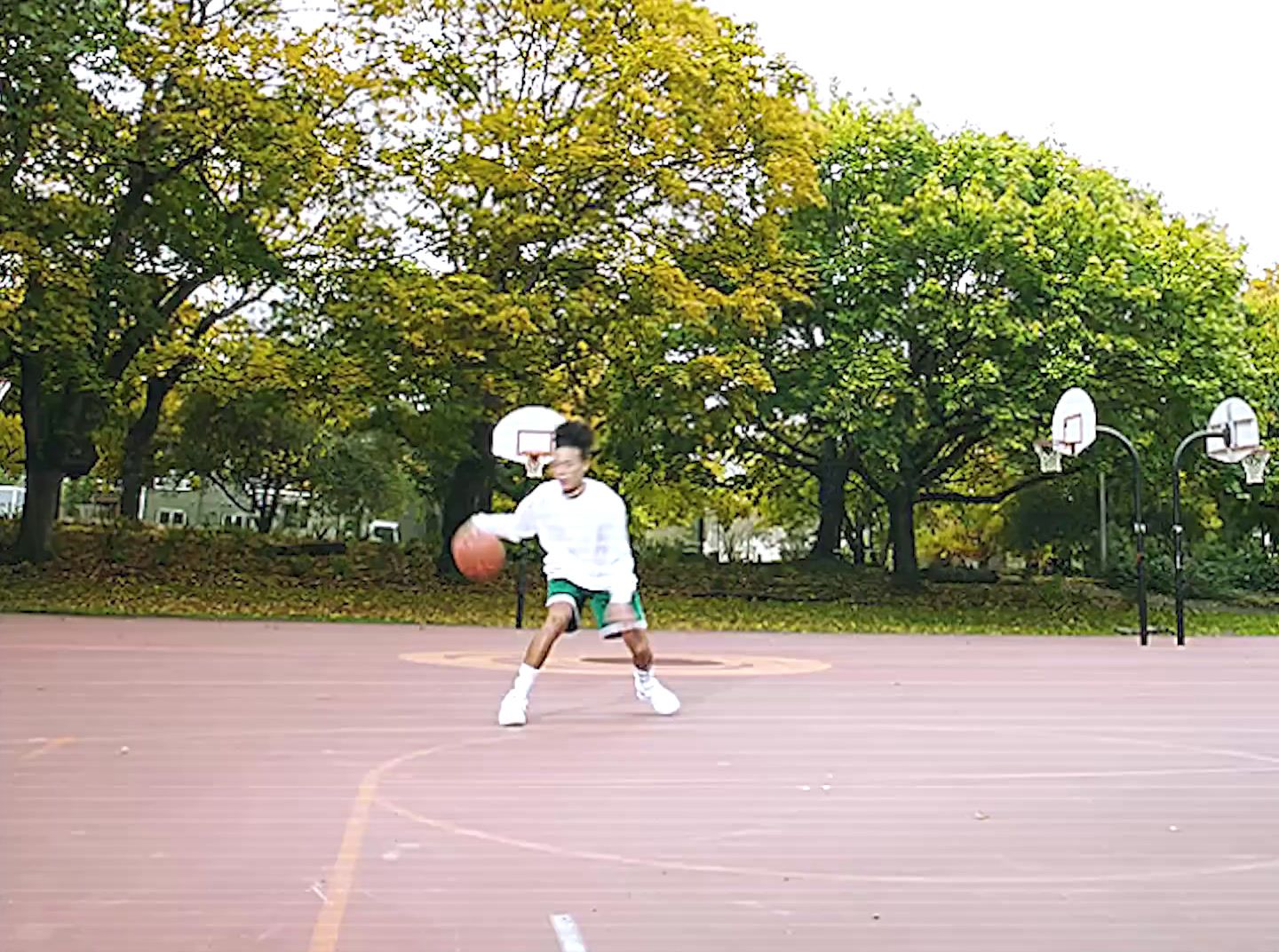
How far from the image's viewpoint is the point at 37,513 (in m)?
23.5

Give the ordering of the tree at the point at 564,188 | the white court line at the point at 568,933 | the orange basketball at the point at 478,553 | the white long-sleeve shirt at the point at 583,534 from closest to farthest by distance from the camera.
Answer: the white court line at the point at 568,933, the orange basketball at the point at 478,553, the white long-sleeve shirt at the point at 583,534, the tree at the point at 564,188

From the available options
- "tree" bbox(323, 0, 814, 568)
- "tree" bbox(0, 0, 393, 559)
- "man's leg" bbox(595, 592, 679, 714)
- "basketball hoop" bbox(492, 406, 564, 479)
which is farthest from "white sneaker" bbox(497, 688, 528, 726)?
"tree" bbox(0, 0, 393, 559)

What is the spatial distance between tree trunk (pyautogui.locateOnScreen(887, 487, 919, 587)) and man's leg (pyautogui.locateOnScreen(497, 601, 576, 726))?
21.2 metres

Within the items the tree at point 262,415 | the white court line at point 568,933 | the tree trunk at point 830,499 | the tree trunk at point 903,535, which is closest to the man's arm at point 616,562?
the white court line at point 568,933

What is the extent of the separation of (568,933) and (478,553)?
4.32m

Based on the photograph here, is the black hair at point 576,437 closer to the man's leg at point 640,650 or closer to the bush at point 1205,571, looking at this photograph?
the man's leg at point 640,650

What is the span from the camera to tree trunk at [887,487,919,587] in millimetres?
28406

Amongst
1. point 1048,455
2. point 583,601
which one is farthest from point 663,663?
point 1048,455

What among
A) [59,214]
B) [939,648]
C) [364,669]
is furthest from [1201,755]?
[59,214]

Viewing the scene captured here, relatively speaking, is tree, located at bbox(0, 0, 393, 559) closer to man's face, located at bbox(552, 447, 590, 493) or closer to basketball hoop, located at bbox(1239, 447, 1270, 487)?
man's face, located at bbox(552, 447, 590, 493)

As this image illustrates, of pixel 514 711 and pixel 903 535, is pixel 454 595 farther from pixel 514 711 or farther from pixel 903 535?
pixel 514 711

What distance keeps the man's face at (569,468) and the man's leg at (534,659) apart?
71cm

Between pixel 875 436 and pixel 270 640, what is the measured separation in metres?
12.2

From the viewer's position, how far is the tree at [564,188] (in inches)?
822
